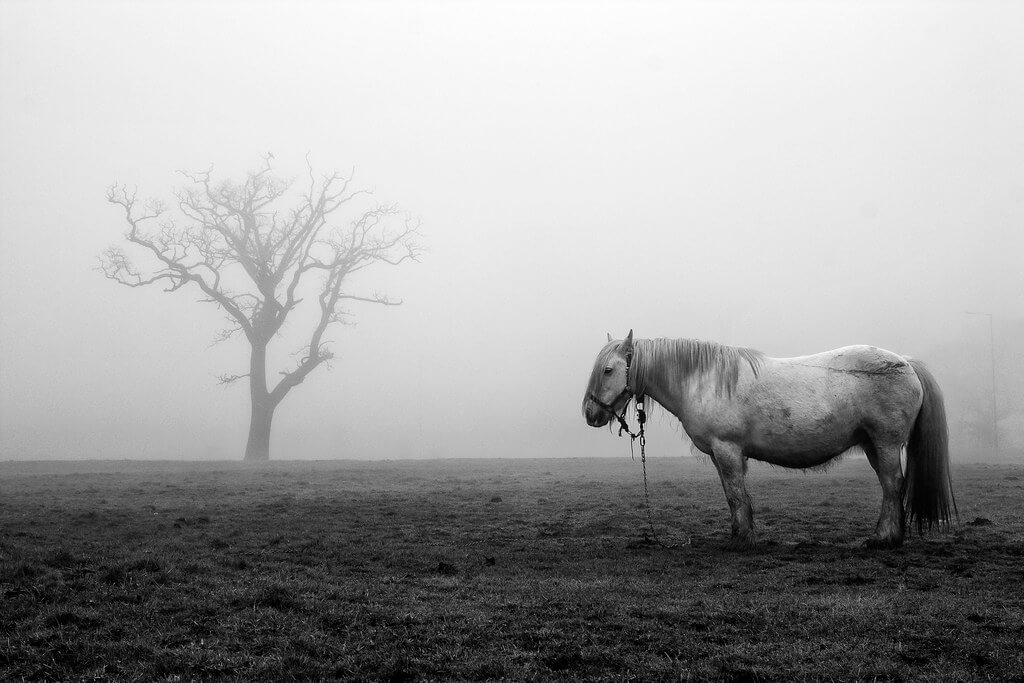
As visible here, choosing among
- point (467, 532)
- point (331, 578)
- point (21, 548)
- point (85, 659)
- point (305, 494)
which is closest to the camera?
point (85, 659)

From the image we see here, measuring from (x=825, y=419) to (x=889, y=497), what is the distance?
1239mm

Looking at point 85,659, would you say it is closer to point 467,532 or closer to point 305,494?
point 467,532

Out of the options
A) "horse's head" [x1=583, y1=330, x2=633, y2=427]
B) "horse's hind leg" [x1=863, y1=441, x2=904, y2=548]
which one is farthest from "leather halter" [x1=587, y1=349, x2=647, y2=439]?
"horse's hind leg" [x1=863, y1=441, x2=904, y2=548]

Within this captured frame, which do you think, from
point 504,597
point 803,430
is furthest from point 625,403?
point 504,597

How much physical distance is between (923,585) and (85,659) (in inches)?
271

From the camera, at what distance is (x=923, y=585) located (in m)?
6.55

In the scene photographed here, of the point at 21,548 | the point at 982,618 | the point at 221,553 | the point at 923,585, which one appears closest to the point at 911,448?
the point at 923,585

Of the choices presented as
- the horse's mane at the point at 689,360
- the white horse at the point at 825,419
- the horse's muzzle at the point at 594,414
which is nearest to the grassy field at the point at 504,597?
the white horse at the point at 825,419

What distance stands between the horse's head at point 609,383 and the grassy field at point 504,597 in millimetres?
1804

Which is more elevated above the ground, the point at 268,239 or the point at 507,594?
the point at 268,239

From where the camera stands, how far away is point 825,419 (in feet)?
29.9

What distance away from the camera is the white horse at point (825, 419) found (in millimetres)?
9078

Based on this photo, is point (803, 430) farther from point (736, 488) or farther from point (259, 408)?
point (259, 408)

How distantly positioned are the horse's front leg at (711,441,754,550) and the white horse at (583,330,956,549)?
0.04ft
